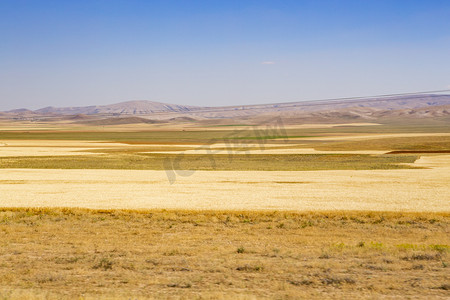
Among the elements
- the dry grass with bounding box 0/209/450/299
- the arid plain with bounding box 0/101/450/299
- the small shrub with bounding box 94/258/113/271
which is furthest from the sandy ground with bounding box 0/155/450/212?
the small shrub with bounding box 94/258/113/271

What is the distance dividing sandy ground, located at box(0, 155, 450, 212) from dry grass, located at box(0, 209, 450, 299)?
2.88 meters

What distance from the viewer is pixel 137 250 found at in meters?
17.3

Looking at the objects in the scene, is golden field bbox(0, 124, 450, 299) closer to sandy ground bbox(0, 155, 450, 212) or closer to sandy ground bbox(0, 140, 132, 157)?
sandy ground bbox(0, 155, 450, 212)

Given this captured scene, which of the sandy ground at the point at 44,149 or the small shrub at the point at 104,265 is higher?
the small shrub at the point at 104,265

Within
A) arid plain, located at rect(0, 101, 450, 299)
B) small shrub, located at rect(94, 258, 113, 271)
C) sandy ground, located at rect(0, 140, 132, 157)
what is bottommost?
sandy ground, located at rect(0, 140, 132, 157)

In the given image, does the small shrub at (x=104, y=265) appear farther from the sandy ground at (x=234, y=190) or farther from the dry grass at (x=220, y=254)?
the sandy ground at (x=234, y=190)

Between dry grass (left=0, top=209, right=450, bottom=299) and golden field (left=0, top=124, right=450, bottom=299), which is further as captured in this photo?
golden field (left=0, top=124, right=450, bottom=299)

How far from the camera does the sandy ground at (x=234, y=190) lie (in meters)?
28.7

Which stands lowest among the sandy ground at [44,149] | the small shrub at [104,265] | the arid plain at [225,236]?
the sandy ground at [44,149]

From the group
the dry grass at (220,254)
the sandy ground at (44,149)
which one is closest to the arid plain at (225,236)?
the dry grass at (220,254)

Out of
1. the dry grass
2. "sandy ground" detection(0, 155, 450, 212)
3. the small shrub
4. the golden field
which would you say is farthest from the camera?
"sandy ground" detection(0, 155, 450, 212)

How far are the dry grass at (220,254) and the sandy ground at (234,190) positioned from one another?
288 centimetres

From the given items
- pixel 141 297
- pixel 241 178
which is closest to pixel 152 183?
pixel 241 178

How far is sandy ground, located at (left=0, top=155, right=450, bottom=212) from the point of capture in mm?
28669
